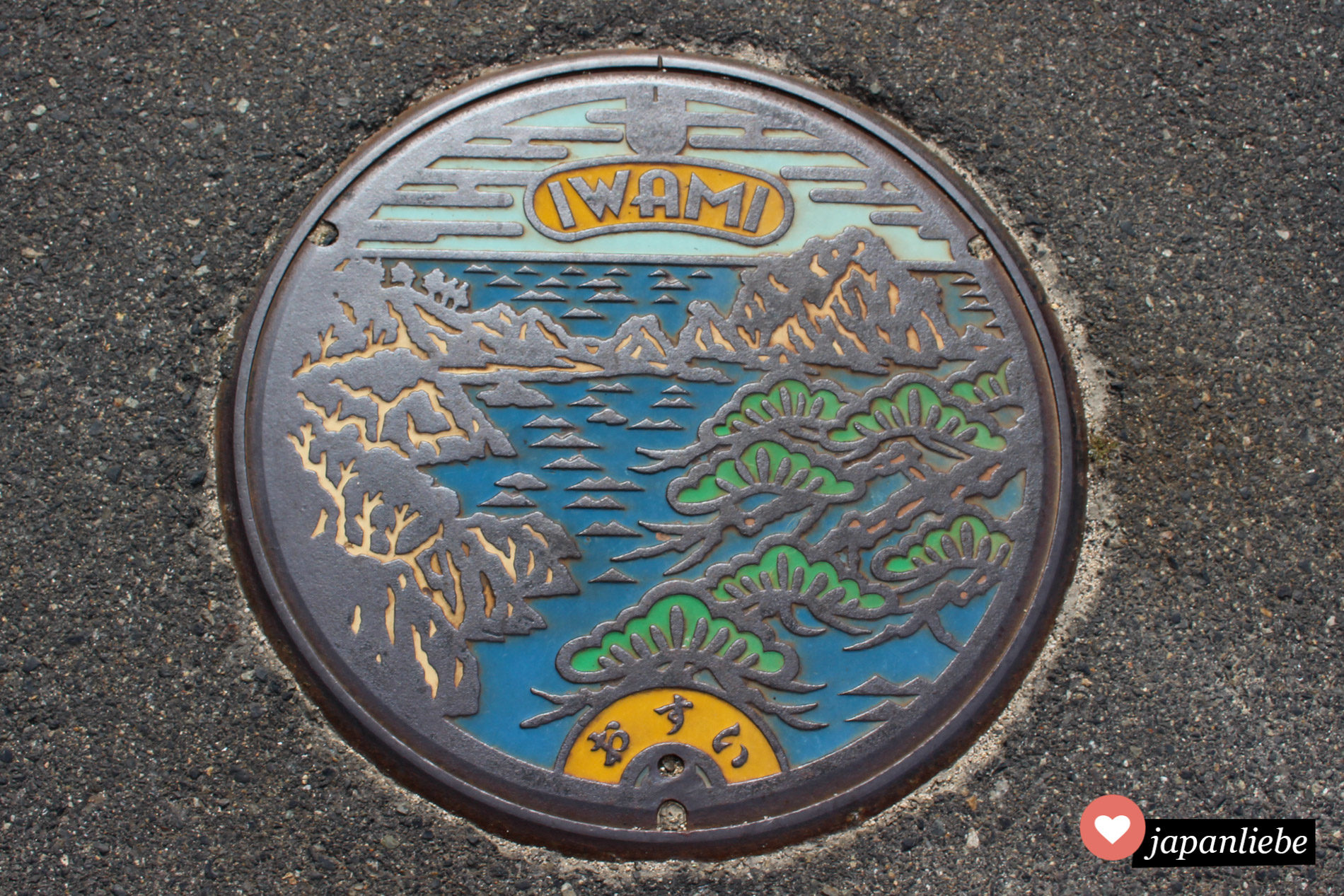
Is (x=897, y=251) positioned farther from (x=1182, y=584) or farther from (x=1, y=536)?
(x=1, y=536)

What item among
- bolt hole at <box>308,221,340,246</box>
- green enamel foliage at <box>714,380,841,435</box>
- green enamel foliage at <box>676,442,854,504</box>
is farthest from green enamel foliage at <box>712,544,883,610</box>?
bolt hole at <box>308,221,340,246</box>

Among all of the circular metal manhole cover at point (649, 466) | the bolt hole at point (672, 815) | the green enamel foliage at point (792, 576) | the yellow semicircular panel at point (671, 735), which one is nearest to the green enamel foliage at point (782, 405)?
the circular metal manhole cover at point (649, 466)

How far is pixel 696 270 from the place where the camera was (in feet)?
5.18

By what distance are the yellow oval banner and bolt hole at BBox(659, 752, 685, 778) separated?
870mm

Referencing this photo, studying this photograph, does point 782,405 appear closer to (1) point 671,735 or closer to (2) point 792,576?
(2) point 792,576

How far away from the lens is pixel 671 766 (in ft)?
4.79

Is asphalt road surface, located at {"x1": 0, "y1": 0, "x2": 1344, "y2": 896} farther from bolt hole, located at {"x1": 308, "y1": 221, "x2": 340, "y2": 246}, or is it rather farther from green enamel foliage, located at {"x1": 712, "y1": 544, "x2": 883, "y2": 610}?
green enamel foliage, located at {"x1": 712, "y1": 544, "x2": 883, "y2": 610}

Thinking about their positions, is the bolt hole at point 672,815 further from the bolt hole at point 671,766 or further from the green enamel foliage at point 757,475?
the green enamel foliage at point 757,475

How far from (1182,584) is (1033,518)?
0.98ft

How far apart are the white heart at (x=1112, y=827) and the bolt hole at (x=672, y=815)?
0.67 metres

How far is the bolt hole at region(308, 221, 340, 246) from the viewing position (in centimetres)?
160

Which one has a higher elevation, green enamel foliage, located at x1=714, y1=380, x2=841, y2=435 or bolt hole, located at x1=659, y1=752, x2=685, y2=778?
green enamel foliage, located at x1=714, y1=380, x2=841, y2=435

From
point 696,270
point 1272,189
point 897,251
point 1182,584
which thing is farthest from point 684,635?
point 1272,189

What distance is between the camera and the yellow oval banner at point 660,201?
1.59 meters
